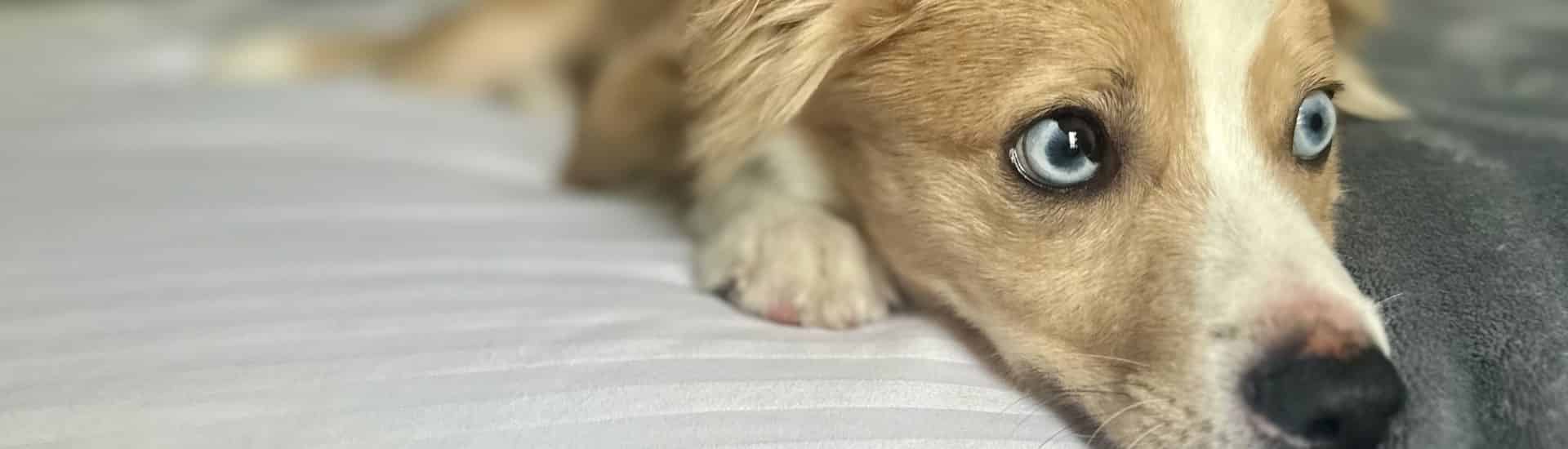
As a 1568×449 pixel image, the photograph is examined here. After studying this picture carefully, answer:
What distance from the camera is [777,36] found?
1.05 m

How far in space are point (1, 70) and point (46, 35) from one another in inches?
10.6

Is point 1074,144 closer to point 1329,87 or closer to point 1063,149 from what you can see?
point 1063,149

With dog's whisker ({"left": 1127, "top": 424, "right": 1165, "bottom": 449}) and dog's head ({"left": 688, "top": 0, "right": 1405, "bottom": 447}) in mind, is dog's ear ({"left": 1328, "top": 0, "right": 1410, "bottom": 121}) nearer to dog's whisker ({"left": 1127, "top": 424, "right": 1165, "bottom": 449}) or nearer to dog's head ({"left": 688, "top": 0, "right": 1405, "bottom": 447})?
dog's head ({"left": 688, "top": 0, "right": 1405, "bottom": 447})

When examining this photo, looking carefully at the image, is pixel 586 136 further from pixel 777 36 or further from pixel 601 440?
pixel 601 440

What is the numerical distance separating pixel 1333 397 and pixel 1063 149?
0.91ft

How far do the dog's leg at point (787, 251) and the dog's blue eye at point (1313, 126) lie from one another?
378 mm

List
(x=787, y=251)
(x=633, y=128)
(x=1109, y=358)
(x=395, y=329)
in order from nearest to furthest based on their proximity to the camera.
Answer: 1. (x=1109, y=358)
2. (x=395, y=329)
3. (x=787, y=251)
4. (x=633, y=128)

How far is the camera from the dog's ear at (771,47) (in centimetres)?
102

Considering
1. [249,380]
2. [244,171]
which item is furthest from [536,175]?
[249,380]

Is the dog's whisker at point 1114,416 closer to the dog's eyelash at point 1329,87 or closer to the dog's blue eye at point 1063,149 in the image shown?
the dog's blue eye at point 1063,149

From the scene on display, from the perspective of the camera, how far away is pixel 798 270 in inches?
41.9

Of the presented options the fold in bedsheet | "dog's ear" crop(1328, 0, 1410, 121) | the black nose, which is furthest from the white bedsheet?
"dog's ear" crop(1328, 0, 1410, 121)

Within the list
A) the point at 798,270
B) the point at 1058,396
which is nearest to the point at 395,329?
the point at 798,270

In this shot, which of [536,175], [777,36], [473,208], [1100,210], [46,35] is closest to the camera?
[1100,210]
